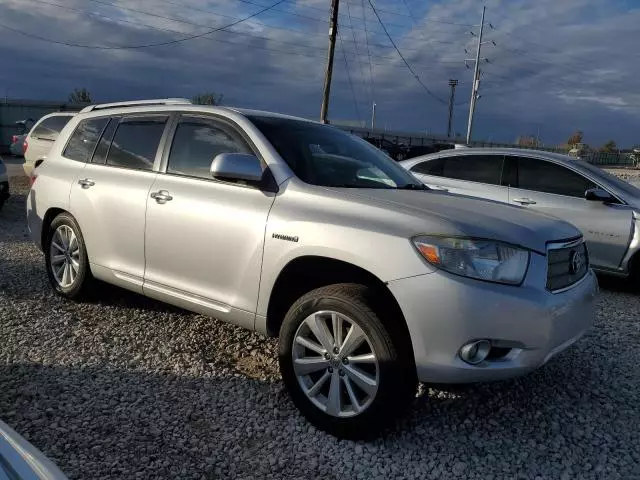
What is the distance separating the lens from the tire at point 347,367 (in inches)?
113

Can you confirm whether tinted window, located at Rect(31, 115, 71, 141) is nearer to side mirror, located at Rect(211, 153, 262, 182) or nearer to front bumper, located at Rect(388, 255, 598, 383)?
side mirror, located at Rect(211, 153, 262, 182)

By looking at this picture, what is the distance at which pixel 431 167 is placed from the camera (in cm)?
794

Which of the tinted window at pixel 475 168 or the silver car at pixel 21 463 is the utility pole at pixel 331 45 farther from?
the silver car at pixel 21 463

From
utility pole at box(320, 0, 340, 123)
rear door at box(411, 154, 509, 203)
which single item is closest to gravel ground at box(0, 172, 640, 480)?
rear door at box(411, 154, 509, 203)

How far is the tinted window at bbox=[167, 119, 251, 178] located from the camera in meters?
3.89

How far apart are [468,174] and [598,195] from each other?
1.69 metres

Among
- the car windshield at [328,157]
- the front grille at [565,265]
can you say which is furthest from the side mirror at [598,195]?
the front grille at [565,265]

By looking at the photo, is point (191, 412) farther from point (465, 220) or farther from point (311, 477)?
point (465, 220)

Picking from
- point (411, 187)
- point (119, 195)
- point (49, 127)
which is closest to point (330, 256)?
point (411, 187)

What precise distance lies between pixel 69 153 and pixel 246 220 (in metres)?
2.63

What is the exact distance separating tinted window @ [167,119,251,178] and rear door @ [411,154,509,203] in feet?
13.1

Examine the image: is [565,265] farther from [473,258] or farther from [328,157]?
[328,157]

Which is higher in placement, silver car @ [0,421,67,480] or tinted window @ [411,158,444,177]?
tinted window @ [411,158,444,177]

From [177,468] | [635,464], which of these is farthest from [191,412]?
[635,464]
